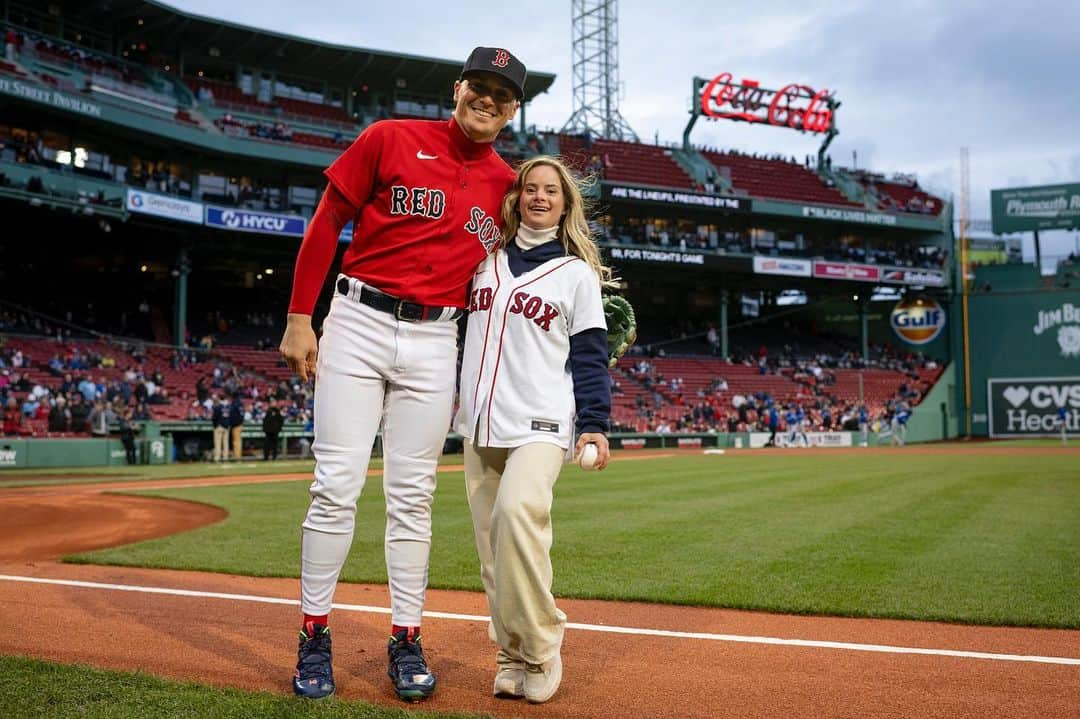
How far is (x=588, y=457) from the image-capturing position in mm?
3201

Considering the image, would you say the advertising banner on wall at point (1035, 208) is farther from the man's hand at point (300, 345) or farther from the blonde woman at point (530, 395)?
the man's hand at point (300, 345)

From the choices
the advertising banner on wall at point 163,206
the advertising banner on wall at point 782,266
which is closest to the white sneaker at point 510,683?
the advertising banner on wall at point 163,206

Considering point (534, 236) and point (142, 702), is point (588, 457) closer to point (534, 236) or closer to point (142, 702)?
point (534, 236)

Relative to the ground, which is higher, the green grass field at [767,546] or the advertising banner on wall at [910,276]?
the advertising banner on wall at [910,276]

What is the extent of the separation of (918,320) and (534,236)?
151 ft

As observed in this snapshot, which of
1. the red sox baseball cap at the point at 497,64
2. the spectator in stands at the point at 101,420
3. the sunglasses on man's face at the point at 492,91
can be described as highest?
the red sox baseball cap at the point at 497,64

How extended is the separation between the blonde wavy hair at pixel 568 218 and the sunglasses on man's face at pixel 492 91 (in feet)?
0.93

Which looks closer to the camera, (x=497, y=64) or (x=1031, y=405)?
(x=497, y=64)

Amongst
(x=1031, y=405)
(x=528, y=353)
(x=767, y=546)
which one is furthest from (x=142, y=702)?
(x=1031, y=405)

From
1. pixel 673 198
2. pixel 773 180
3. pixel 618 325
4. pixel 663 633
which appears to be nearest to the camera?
pixel 618 325

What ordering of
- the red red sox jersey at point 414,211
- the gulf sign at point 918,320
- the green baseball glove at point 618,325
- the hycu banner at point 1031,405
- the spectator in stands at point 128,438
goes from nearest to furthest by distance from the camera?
the red red sox jersey at point 414,211
the green baseball glove at point 618,325
the spectator in stands at point 128,438
the hycu banner at point 1031,405
the gulf sign at point 918,320

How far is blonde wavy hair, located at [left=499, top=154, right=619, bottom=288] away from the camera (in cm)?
349

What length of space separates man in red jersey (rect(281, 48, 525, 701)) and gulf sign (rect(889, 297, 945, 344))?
45580 mm

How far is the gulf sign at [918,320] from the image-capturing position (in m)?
44.5
